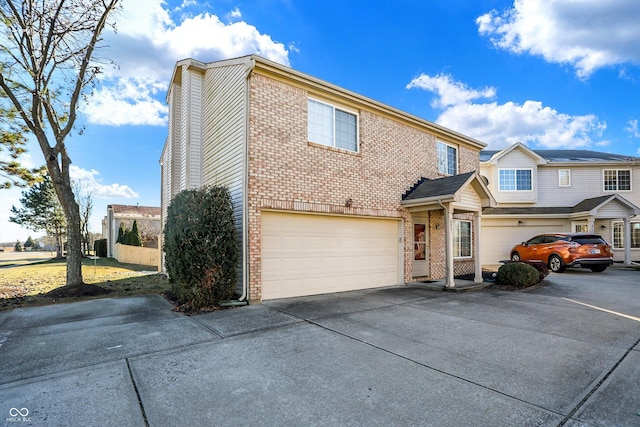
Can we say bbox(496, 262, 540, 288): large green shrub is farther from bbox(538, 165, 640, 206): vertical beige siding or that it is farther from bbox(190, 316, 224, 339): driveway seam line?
bbox(538, 165, 640, 206): vertical beige siding

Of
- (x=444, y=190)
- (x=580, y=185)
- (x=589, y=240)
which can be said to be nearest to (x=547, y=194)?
(x=580, y=185)

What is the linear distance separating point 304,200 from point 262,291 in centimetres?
251

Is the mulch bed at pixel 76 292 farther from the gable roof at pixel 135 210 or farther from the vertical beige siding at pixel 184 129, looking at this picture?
the gable roof at pixel 135 210

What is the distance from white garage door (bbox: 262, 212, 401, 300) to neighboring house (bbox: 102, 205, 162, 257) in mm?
27531

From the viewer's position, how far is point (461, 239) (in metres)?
12.9

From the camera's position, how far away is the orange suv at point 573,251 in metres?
13.3

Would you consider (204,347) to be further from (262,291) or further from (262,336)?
(262,291)

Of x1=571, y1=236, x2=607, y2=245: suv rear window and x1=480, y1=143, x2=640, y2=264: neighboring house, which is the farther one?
x1=480, y1=143, x2=640, y2=264: neighboring house

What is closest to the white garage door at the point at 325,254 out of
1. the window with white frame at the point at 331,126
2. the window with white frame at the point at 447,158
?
the window with white frame at the point at 331,126

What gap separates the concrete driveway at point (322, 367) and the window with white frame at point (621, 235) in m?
16.4

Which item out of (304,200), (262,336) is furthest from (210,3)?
(262,336)

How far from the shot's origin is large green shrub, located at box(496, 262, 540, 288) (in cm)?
987

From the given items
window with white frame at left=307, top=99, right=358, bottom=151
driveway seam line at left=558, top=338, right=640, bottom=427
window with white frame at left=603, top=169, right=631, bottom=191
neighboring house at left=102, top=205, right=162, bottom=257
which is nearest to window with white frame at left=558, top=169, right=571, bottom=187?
window with white frame at left=603, top=169, right=631, bottom=191

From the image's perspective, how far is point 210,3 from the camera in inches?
365
